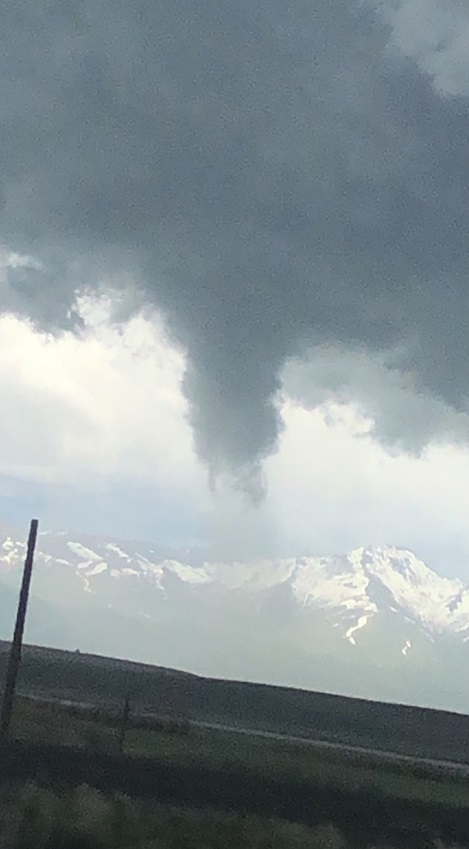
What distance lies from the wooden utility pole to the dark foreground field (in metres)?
1.24

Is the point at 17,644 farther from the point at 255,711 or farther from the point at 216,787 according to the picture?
the point at 255,711

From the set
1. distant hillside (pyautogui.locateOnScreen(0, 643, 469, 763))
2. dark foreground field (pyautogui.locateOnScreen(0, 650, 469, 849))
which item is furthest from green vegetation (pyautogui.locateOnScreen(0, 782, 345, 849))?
distant hillside (pyautogui.locateOnScreen(0, 643, 469, 763))

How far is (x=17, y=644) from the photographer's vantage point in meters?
38.9

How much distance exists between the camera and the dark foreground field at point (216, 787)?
27.5 meters

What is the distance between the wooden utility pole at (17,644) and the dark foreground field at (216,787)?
1.24 meters

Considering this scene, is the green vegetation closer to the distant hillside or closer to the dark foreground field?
the dark foreground field

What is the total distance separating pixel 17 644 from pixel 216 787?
9.12 m

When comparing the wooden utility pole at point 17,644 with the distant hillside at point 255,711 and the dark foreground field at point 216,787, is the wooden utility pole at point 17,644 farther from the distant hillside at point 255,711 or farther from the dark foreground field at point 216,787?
the distant hillside at point 255,711

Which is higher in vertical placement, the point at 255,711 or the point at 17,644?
the point at 255,711

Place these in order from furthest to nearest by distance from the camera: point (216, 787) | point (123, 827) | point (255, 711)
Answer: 1. point (255, 711)
2. point (216, 787)
3. point (123, 827)

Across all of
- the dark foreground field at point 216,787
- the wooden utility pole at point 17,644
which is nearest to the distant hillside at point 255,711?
the dark foreground field at point 216,787

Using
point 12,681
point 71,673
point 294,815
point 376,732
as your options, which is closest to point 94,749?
point 12,681

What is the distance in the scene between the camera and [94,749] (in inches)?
1847

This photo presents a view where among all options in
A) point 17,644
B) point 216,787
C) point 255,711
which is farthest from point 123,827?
point 255,711
